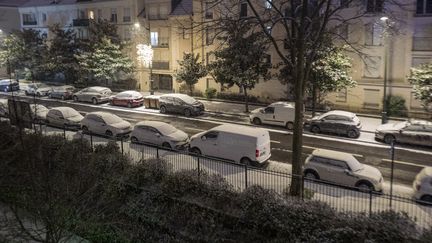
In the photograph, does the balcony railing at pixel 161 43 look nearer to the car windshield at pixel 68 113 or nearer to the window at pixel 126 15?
the window at pixel 126 15

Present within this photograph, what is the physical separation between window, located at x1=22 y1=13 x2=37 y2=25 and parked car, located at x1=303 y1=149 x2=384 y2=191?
189ft

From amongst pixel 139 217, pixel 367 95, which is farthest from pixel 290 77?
pixel 139 217

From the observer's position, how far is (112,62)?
141 feet

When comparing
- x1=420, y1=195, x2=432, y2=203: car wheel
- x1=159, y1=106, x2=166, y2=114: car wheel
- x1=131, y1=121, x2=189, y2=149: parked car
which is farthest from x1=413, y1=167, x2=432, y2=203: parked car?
x1=159, y1=106, x2=166, y2=114: car wheel

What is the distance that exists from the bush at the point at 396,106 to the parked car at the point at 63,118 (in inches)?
882

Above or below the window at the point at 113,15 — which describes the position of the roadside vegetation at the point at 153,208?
below

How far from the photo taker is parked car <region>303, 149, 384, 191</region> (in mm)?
15914

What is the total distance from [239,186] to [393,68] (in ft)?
71.2

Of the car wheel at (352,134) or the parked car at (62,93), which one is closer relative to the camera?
the car wheel at (352,134)

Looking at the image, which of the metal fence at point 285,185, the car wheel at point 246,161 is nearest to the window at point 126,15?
the metal fence at point 285,185

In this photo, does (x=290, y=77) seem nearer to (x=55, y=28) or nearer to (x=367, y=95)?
(x=367, y=95)

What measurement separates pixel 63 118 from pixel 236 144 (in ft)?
46.8

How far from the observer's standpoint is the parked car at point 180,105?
32.3 m

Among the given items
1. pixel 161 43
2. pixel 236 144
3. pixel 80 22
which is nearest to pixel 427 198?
pixel 236 144
